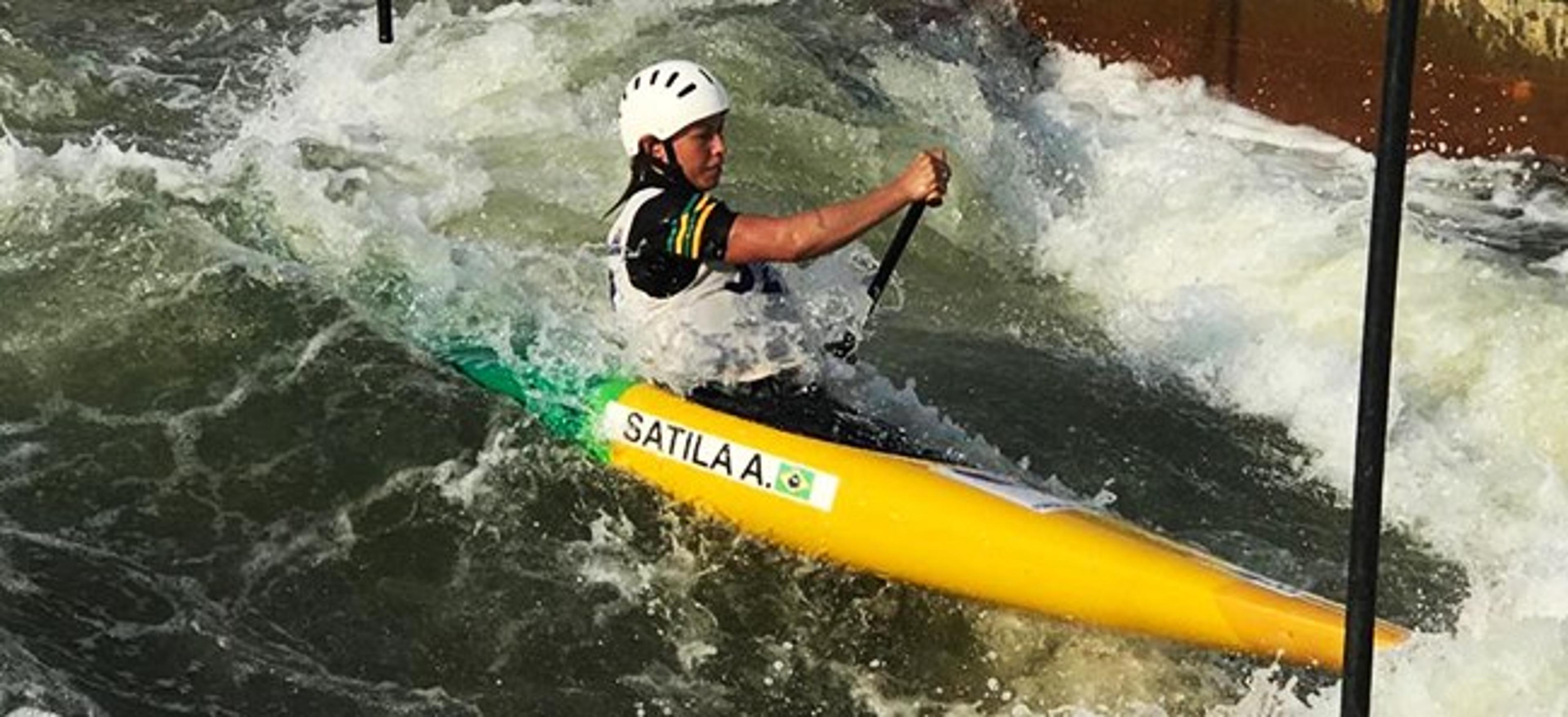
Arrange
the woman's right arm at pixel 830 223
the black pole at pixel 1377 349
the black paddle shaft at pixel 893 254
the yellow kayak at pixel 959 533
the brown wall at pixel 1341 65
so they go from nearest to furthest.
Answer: the black pole at pixel 1377 349
the yellow kayak at pixel 959 533
the woman's right arm at pixel 830 223
the black paddle shaft at pixel 893 254
the brown wall at pixel 1341 65

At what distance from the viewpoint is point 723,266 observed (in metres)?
5.41

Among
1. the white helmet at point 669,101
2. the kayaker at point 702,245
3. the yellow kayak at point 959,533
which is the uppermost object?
the white helmet at point 669,101

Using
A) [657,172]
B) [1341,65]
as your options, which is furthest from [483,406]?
[1341,65]

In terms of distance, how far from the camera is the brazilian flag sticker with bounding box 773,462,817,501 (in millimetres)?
5301

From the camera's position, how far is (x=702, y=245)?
516cm

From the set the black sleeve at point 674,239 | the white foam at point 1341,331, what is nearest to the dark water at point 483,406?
the white foam at point 1341,331

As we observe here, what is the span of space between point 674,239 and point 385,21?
5055 millimetres

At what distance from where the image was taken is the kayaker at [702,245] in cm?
504

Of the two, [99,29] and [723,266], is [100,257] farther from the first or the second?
[99,29]

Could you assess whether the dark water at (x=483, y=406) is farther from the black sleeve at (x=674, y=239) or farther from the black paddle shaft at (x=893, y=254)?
the black sleeve at (x=674, y=239)

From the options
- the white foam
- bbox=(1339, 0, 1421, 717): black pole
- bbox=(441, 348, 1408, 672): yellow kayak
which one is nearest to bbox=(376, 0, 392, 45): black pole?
the white foam

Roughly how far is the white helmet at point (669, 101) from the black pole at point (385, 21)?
15.5ft

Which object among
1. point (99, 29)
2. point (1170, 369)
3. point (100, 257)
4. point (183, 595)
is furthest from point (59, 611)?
point (99, 29)

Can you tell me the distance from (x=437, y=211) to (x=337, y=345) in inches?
58.2
